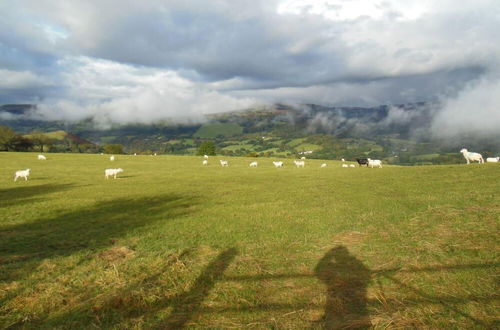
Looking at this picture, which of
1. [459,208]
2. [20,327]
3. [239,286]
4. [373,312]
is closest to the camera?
[20,327]

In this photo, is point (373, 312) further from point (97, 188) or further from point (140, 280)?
point (97, 188)

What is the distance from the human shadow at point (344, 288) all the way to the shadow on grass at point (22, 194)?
73.0ft

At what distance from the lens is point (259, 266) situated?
30.9ft

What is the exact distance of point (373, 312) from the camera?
6.73 metres

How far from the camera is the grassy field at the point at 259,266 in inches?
263

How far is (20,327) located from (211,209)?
1283 cm

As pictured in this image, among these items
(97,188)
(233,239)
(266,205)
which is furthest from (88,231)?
(97,188)

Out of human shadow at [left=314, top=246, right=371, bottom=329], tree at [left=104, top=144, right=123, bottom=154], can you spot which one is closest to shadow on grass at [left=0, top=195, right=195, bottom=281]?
human shadow at [left=314, top=246, right=371, bottom=329]

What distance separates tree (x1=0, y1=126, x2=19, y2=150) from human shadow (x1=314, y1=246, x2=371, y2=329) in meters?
132

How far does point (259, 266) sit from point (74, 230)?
9977 mm

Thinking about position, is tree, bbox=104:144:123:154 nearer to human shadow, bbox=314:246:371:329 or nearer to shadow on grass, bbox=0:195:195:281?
shadow on grass, bbox=0:195:195:281

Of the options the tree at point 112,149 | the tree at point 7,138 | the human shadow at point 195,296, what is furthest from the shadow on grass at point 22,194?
the tree at point 7,138

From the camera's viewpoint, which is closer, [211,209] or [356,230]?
[356,230]

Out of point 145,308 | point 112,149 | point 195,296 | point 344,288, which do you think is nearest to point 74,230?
point 145,308
